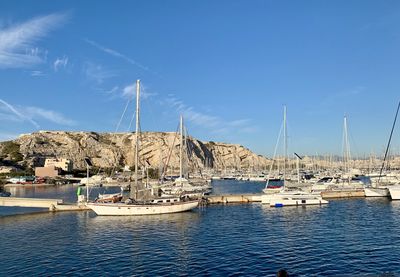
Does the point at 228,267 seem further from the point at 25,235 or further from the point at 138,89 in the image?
the point at 138,89

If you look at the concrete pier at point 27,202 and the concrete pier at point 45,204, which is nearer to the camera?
the concrete pier at point 45,204

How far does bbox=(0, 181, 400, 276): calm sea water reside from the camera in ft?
83.4

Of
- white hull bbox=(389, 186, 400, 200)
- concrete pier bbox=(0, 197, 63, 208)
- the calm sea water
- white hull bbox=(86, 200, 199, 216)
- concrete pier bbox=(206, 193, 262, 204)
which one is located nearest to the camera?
the calm sea water

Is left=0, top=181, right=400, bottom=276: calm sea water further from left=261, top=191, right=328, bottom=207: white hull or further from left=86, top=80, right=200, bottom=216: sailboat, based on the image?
left=261, top=191, right=328, bottom=207: white hull

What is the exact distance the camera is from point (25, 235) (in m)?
37.8

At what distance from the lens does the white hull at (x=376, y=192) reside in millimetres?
67125

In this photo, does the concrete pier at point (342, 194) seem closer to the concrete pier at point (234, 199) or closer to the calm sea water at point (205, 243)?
the concrete pier at point (234, 199)

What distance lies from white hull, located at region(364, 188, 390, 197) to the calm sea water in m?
16.1

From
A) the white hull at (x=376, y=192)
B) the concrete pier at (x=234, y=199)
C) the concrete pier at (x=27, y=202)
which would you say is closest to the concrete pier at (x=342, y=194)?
the white hull at (x=376, y=192)

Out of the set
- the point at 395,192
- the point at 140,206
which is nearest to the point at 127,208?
the point at 140,206

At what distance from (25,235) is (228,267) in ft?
75.8

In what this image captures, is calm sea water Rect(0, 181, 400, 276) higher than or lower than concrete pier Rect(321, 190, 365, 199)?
lower

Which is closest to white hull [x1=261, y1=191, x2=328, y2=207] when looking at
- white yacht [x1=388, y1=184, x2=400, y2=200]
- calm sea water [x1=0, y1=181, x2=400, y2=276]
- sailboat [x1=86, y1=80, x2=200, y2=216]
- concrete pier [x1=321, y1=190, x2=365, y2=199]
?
calm sea water [x1=0, y1=181, x2=400, y2=276]

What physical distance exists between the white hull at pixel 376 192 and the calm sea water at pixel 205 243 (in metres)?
16.1
